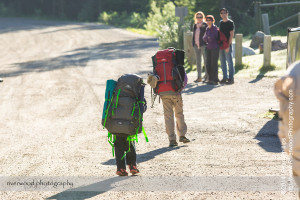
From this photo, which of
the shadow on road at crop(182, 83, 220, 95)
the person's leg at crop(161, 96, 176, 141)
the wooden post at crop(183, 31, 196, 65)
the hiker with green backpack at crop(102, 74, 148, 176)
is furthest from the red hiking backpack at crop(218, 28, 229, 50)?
the hiker with green backpack at crop(102, 74, 148, 176)

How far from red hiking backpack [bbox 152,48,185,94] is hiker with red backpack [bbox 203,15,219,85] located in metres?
6.26

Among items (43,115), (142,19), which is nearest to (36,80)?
(43,115)

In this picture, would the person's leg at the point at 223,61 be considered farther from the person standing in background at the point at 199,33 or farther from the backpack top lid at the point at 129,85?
the backpack top lid at the point at 129,85

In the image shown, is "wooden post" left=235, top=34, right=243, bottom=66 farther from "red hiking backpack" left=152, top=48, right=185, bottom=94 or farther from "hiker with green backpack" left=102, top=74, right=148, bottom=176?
"hiker with green backpack" left=102, top=74, right=148, bottom=176

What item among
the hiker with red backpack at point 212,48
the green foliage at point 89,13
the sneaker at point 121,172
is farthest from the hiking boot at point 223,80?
the green foliage at point 89,13

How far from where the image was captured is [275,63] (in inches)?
665

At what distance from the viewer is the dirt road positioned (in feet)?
22.7

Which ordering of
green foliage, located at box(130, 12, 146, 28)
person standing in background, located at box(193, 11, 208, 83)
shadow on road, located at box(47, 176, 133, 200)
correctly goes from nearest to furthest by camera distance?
shadow on road, located at box(47, 176, 133, 200), person standing in background, located at box(193, 11, 208, 83), green foliage, located at box(130, 12, 146, 28)

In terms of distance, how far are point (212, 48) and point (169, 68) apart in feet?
22.0

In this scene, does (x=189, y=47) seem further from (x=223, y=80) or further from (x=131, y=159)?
(x=131, y=159)

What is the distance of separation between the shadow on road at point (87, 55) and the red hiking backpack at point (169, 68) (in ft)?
36.4

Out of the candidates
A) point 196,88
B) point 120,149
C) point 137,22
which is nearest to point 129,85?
point 120,149

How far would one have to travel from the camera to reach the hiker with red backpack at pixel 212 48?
1431 cm

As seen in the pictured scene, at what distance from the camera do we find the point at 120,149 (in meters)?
7.00
